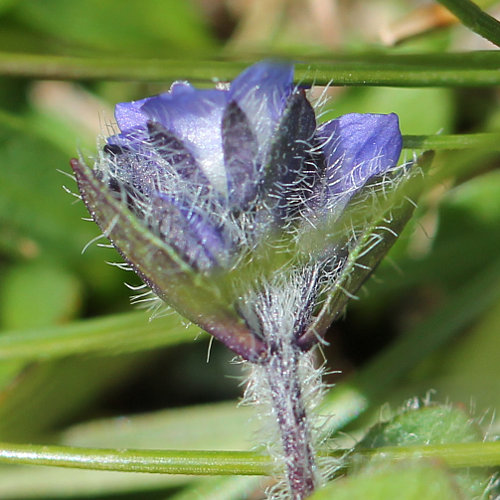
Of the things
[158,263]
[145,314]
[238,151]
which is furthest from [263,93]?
[145,314]

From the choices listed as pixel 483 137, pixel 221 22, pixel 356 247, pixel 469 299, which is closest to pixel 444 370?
pixel 469 299

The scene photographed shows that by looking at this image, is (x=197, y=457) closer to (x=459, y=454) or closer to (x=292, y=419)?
(x=292, y=419)

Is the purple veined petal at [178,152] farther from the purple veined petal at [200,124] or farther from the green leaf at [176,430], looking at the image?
the green leaf at [176,430]


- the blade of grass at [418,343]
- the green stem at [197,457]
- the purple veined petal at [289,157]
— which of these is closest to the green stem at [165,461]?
the green stem at [197,457]

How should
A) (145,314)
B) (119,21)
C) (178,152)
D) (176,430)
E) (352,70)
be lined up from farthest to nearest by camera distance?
(119,21) < (176,430) < (145,314) < (352,70) < (178,152)

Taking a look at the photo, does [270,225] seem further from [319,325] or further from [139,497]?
[139,497]
